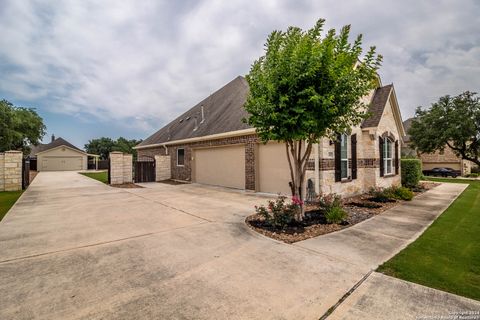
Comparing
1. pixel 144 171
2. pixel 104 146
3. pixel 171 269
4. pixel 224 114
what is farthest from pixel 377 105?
pixel 104 146

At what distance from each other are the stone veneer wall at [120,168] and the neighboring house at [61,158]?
2957 cm

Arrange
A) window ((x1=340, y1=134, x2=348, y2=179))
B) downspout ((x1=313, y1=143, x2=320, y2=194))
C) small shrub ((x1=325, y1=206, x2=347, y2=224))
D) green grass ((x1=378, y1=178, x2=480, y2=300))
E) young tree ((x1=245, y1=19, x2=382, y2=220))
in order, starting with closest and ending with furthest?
green grass ((x1=378, y1=178, x2=480, y2=300)) < young tree ((x1=245, y1=19, x2=382, y2=220)) < small shrub ((x1=325, y1=206, x2=347, y2=224)) < downspout ((x1=313, y1=143, x2=320, y2=194)) < window ((x1=340, y1=134, x2=348, y2=179))

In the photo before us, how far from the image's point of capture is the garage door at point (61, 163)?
35878mm

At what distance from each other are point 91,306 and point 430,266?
4.65m

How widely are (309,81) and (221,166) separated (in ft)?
28.8

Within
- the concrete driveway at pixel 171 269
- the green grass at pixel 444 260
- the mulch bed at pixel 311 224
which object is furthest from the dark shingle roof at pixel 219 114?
the green grass at pixel 444 260

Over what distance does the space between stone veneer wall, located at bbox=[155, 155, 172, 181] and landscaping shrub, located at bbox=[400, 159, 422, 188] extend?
16006 mm

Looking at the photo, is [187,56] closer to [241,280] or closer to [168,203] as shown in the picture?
[168,203]

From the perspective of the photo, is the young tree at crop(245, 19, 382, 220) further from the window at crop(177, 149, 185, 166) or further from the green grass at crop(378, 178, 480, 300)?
the window at crop(177, 149, 185, 166)

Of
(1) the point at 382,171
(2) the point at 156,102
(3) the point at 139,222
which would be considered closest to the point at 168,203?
(3) the point at 139,222

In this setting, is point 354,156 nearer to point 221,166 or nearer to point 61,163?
point 221,166

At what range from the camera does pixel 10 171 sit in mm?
12883

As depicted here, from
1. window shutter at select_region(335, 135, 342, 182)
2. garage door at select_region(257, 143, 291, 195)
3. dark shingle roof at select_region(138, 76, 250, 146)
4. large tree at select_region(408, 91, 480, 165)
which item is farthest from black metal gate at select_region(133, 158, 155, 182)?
large tree at select_region(408, 91, 480, 165)

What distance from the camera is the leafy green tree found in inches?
797
